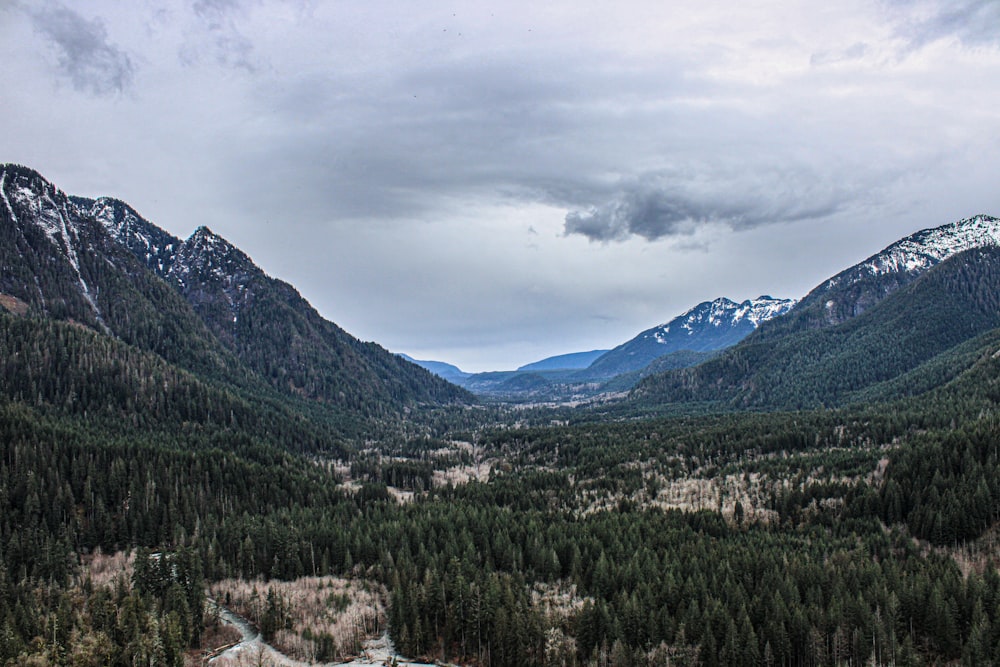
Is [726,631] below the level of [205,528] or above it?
below

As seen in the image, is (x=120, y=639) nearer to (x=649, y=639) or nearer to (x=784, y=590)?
(x=649, y=639)

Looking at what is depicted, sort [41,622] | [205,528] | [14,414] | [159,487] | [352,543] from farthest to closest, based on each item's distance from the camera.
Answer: [14,414] → [159,487] → [205,528] → [352,543] → [41,622]

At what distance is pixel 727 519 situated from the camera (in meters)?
134

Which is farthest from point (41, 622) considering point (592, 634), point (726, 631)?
point (726, 631)

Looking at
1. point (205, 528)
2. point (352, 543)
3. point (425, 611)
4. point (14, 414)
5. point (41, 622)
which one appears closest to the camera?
point (41, 622)

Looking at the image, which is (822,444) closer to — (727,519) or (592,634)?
(727,519)

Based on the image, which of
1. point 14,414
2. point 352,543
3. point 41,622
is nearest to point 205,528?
point 352,543

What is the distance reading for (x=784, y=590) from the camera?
258ft

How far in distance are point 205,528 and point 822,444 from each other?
189804 millimetres

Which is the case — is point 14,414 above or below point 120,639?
above

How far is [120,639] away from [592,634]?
60.2 metres

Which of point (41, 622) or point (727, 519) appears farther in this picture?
point (727, 519)

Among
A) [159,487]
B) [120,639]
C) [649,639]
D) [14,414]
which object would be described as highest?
[14,414]

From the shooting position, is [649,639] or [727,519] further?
[727,519]
